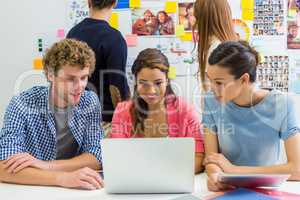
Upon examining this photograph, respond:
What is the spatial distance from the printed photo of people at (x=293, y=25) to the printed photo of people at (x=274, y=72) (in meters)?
Result: 0.10

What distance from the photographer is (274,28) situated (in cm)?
263

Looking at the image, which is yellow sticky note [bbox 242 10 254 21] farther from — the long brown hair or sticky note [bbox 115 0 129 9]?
sticky note [bbox 115 0 129 9]

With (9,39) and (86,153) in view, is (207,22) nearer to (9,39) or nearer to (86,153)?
(86,153)

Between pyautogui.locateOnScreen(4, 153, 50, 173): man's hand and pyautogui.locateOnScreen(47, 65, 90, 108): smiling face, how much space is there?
0.32 metres

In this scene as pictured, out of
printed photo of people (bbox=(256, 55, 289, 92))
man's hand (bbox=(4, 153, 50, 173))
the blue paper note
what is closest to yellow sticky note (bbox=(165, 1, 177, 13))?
printed photo of people (bbox=(256, 55, 289, 92))

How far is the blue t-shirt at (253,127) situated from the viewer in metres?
1.56

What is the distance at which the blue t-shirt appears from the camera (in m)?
1.56

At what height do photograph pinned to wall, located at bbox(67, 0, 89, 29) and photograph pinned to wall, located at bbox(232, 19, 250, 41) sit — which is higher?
photograph pinned to wall, located at bbox(67, 0, 89, 29)

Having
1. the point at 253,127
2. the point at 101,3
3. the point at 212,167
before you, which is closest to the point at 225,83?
the point at 253,127

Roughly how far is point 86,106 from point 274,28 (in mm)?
1516

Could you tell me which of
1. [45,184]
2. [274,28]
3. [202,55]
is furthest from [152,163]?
[274,28]

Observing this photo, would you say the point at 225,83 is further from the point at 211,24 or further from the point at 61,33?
the point at 61,33

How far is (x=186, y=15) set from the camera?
105 inches

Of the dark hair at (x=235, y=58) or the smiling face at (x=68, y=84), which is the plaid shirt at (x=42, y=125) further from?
the dark hair at (x=235, y=58)
